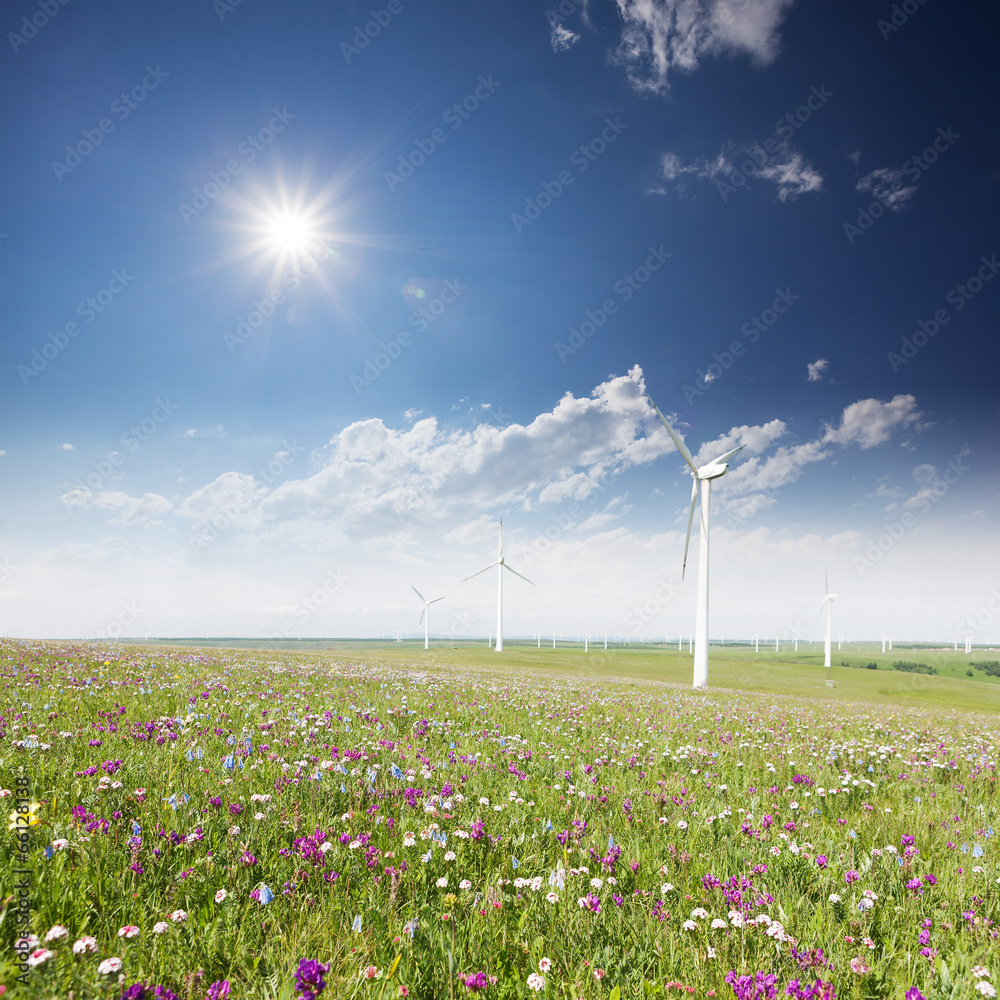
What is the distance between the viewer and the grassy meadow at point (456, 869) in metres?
3.03

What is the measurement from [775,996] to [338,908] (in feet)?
9.30

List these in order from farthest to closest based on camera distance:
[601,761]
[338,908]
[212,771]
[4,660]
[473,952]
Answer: [4,660], [601,761], [212,771], [338,908], [473,952]

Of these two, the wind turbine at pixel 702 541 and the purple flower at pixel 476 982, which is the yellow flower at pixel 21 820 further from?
the wind turbine at pixel 702 541

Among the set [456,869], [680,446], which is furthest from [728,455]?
[456,869]

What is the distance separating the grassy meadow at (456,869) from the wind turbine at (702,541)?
34.9 meters

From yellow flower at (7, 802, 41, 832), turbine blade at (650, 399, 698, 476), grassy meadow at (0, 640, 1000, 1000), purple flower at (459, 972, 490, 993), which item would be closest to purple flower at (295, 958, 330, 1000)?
grassy meadow at (0, 640, 1000, 1000)

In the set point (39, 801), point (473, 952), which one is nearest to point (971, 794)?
point (473, 952)

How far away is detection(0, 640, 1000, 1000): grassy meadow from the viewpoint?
303cm

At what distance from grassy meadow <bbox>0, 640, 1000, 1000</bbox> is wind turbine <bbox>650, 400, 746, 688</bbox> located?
34.9 meters

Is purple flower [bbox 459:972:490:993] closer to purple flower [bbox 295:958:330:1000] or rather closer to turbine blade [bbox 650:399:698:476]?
purple flower [bbox 295:958:330:1000]

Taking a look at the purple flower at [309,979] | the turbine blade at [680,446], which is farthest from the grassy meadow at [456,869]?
the turbine blade at [680,446]

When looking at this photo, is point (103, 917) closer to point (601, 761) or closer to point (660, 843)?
point (660, 843)

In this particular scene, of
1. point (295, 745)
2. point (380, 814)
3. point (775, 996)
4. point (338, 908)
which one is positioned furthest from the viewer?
point (295, 745)

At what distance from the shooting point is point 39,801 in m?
4.79
